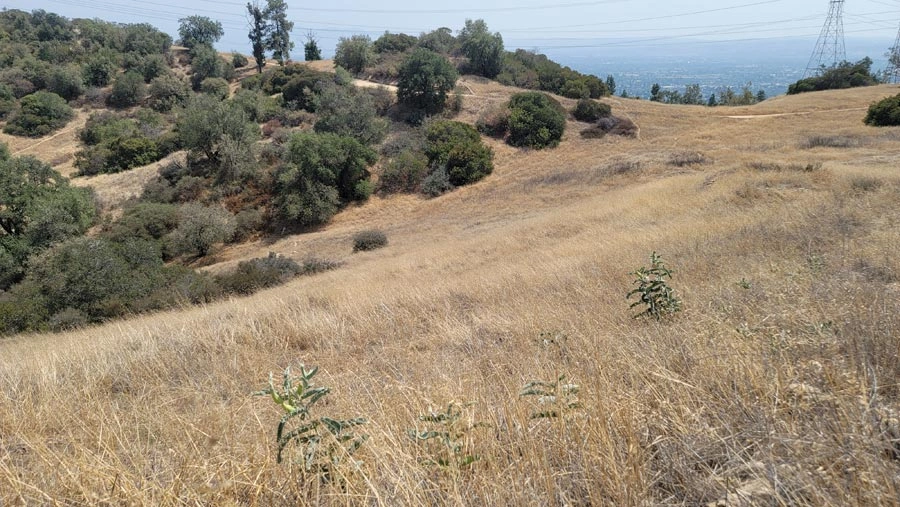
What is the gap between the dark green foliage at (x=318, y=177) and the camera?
87.9ft

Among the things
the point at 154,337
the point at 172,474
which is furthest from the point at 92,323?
the point at 172,474

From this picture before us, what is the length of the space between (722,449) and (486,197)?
24331mm

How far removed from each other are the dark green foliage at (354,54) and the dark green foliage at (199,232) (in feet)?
99.3

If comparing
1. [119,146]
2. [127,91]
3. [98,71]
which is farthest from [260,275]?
[98,71]

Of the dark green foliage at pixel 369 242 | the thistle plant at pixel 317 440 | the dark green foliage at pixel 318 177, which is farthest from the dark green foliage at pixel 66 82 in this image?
the thistle plant at pixel 317 440

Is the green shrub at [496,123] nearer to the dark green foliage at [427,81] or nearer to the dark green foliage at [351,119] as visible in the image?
the dark green foliage at [427,81]

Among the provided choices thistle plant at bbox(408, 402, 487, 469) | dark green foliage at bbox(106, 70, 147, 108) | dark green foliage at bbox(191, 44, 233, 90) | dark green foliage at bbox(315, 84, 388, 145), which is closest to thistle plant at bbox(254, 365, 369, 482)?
thistle plant at bbox(408, 402, 487, 469)

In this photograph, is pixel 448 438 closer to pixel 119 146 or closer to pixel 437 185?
pixel 437 185

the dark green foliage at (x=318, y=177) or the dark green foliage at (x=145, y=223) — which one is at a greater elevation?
the dark green foliage at (x=318, y=177)

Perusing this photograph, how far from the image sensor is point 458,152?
29828mm

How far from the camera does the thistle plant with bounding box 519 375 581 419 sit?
2.28 m

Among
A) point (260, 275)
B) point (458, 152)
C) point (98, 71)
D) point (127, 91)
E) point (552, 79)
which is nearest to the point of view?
point (260, 275)

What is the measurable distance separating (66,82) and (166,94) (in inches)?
398

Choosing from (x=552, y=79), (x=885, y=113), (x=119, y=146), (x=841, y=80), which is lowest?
(x=885, y=113)
